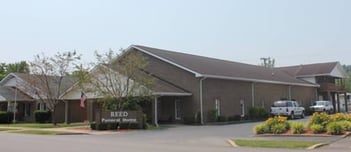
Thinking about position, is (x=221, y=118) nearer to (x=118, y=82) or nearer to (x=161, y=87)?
(x=161, y=87)

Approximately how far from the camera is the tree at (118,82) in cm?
3114

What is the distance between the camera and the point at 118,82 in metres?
31.6

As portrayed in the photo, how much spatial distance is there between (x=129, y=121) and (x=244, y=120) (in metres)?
13.4

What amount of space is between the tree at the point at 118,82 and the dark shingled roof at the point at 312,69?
33.9 m

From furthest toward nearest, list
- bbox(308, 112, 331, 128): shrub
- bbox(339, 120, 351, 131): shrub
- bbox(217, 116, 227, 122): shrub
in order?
bbox(217, 116, 227, 122): shrub < bbox(308, 112, 331, 128): shrub < bbox(339, 120, 351, 131): shrub

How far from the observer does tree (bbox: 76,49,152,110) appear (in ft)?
102

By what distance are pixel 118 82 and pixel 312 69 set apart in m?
37.0

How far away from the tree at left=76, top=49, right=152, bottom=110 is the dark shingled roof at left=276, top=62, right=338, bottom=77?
111 ft

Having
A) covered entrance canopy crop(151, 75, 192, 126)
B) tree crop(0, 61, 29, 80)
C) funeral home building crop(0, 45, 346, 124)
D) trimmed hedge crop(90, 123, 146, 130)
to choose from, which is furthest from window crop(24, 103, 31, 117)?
tree crop(0, 61, 29, 80)

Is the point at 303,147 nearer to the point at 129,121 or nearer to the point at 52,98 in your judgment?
the point at 129,121

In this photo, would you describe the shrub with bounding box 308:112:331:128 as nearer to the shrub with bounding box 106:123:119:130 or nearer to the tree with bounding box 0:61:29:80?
the shrub with bounding box 106:123:119:130

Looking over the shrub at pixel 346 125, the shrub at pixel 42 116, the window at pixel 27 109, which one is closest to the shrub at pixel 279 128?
the shrub at pixel 346 125

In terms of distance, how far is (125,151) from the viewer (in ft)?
49.3

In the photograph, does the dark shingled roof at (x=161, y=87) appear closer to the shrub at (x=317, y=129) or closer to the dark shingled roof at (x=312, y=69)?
the shrub at (x=317, y=129)
